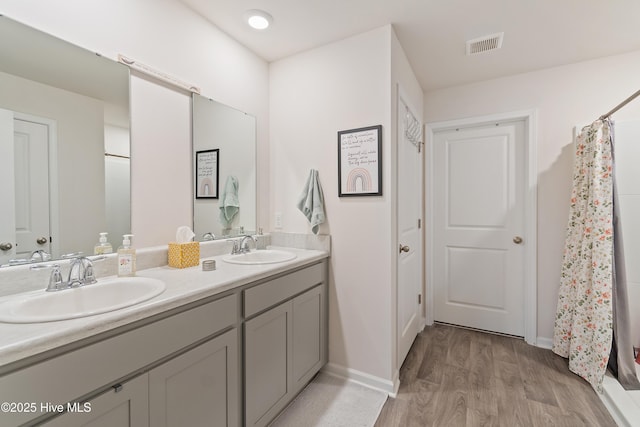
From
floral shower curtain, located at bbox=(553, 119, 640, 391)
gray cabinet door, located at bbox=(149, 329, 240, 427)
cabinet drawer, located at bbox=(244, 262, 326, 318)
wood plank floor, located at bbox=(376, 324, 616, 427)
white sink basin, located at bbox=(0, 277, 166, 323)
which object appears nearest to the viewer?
white sink basin, located at bbox=(0, 277, 166, 323)

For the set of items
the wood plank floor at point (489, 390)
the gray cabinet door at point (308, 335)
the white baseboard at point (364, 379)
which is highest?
the gray cabinet door at point (308, 335)

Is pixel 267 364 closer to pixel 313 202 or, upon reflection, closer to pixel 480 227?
pixel 313 202

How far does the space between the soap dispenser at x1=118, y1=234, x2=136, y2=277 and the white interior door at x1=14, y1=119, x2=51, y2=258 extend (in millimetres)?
265

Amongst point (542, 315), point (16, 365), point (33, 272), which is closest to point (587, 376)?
point (542, 315)

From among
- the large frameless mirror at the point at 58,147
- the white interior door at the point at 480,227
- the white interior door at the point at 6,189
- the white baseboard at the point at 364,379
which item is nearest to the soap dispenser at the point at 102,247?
the large frameless mirror at the point at 58,147

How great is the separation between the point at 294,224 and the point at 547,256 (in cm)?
227

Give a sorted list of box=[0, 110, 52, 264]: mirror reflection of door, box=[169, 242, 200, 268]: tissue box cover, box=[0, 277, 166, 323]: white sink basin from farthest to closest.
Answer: box=[169, 242, 200, 268]: tissue box cover < box=[0, 110, 52, 264]: mirror reflection of door < box=[0, 277, 166, 323]: white sink basin

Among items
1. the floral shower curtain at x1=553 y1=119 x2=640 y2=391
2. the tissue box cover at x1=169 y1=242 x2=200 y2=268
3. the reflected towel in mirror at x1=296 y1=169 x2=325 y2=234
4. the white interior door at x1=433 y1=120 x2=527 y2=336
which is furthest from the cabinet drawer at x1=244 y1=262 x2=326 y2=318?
the floral shower curtain at x1=553 y1=119 x2=640 y2=391

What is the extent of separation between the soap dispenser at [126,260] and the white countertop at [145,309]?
2.7 inches

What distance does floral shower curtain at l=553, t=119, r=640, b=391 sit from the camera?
1903mm

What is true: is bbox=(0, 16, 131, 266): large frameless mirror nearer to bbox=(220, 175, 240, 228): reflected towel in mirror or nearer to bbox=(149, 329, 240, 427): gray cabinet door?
bbox=(220, 175, 240, 228): reflected towel in mirror

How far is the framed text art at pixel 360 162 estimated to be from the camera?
1930 mm

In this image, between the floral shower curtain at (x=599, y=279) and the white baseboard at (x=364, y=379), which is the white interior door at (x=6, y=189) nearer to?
the white baseboard at (x=364, y=379)

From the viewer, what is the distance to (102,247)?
1.38 meters
